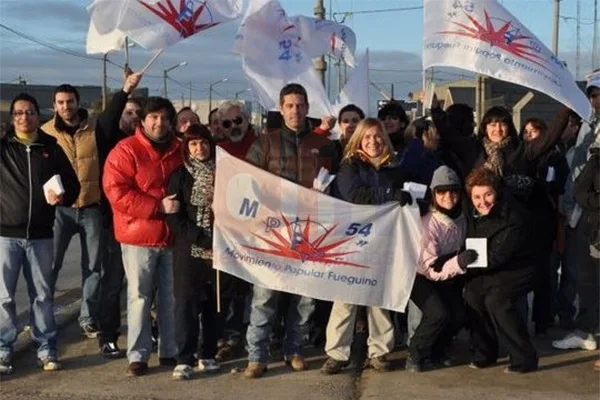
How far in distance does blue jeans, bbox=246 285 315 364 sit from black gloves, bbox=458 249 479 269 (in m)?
1.20

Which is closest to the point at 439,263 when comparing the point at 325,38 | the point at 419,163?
the point at 419,163

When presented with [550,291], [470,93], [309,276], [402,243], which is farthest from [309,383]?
→ [470,93]

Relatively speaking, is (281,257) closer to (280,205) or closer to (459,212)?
(280,205)

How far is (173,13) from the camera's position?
24.6 feet

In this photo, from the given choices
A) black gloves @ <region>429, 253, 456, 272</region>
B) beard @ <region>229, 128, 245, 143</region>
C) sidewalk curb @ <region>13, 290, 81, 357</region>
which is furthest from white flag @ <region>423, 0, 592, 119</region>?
sidewalk curb @ <region>13, 290, 81, 357</region>

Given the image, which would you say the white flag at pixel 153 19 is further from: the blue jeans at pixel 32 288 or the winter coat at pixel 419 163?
the winter coat at pixel 419 163

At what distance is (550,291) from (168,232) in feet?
12.5

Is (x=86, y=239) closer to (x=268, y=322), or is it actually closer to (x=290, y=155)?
(x=268, y=322)

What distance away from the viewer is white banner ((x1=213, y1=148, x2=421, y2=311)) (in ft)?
20.8

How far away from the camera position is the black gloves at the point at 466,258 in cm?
648

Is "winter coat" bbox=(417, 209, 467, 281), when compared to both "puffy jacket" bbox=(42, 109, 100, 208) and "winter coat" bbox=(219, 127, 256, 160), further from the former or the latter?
"puffy jacket" bbox=(42, 109, 100, 208)

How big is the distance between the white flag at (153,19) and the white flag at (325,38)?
2389mm

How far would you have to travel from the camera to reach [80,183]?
7164 millimetres

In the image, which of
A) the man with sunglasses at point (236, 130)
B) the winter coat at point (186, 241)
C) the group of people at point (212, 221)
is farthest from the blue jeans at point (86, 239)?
the man with sunglasses at point (236, 130)
